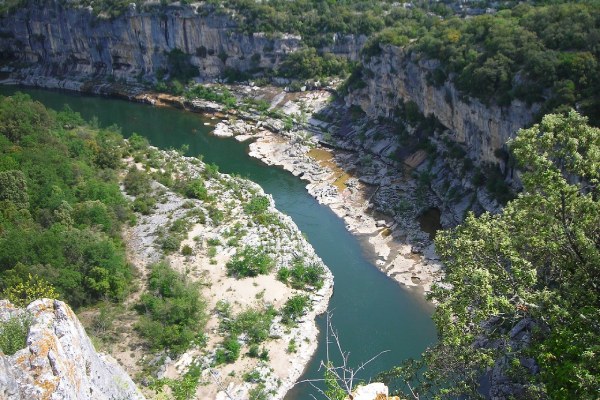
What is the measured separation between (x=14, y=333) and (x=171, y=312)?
46.0ft

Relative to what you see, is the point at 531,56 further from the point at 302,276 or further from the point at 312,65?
the point at 312,65

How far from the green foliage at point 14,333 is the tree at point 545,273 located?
28.5 ft

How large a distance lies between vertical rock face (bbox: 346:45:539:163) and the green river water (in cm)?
1071

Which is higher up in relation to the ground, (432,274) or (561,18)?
(561,18)

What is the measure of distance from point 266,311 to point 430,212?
1554cm

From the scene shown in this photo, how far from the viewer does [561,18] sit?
1406 inches

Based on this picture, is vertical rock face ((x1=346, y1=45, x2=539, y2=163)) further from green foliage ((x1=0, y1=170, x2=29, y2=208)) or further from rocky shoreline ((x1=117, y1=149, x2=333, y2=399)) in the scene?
green foliage ((x1=0, y1=170, x2=29, y2=208))

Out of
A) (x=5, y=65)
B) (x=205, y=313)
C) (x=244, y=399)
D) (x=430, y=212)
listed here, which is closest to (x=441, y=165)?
(x=430, y=212)

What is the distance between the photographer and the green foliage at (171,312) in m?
23.8

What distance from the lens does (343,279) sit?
3062cm

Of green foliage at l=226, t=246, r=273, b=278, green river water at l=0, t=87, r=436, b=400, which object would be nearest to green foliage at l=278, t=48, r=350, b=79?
green river water at l=0, t=87, r=436, b=400

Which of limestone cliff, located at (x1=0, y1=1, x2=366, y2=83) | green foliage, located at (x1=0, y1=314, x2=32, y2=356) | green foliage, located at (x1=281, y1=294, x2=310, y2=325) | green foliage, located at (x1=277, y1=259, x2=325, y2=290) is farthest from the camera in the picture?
limestone cliff, located at (x1=0, y1=1, x2=366, y2=83)

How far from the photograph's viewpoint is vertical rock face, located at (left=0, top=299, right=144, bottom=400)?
909cm

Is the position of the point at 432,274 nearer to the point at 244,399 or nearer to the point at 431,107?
the point at 244,399
